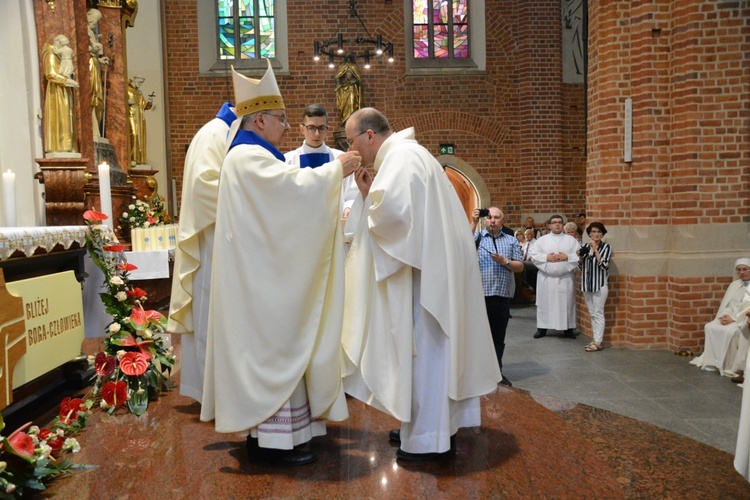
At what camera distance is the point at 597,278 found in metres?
8.05

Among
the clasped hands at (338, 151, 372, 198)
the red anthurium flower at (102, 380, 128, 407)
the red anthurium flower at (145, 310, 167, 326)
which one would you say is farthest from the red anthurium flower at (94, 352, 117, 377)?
the clasped hands at (338, 151, 372, 198)

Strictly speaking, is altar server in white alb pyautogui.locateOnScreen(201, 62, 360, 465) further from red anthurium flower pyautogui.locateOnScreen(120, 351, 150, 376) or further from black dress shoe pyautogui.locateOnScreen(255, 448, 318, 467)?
red anthurium flower pyautogui.locateOnScreen(120, 351, 150, 376)

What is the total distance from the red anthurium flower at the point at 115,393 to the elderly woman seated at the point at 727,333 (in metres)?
5.80

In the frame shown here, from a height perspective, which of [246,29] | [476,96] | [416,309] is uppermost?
[246,29]

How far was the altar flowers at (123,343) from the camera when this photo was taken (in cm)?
409

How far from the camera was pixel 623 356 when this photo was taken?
768 centimetres

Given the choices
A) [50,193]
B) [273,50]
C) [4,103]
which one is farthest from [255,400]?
[273,50]

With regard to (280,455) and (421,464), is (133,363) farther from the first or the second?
(421,464)

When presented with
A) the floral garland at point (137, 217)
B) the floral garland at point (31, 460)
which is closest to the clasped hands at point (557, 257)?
the floral garland at point (137, 217)

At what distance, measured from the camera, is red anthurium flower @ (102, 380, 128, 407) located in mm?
4055

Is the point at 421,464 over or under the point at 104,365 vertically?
under

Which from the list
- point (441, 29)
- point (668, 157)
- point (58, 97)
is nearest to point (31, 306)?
point (58, 97)

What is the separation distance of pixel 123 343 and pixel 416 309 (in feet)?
7.02

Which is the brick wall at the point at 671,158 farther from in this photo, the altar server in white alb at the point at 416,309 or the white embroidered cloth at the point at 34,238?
the white embroidered cloth at the point at 34,238
